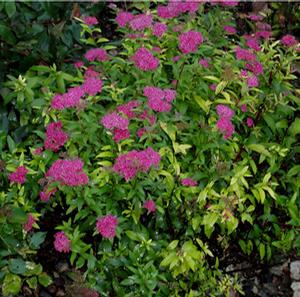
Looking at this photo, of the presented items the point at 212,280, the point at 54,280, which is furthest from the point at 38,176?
the point at 212,280

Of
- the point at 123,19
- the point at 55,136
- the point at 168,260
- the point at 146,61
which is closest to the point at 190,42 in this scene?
the point at 146,61

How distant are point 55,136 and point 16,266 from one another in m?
0.51

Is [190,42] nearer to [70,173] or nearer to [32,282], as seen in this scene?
[70,173]

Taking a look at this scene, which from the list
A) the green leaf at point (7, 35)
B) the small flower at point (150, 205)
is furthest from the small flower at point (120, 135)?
the green leaf at point (7, 35)

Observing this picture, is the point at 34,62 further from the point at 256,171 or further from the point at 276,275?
the point at 276,275

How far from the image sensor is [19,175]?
2238mm

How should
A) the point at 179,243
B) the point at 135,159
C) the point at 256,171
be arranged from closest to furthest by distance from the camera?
the point at 135,159 < the point at 179,243 < the point at 256,171

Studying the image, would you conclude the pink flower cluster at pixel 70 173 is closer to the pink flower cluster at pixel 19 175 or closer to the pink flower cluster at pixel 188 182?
the pink flower cluster at pixel 19 175

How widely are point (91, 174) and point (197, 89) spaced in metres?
0.64

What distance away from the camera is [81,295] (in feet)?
6.79

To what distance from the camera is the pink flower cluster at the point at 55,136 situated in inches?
89.0

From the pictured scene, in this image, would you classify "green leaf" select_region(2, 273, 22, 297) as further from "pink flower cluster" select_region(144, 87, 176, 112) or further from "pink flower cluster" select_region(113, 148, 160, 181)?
"pink flower cluster" select_region(144, 87, 176, 112)

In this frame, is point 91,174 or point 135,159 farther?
point 91,174

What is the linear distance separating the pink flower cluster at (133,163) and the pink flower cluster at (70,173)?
4.9 inches
